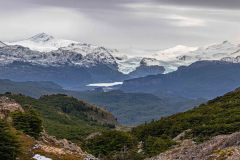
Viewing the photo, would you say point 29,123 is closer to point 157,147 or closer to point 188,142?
point 157,147

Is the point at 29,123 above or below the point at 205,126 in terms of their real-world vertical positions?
above

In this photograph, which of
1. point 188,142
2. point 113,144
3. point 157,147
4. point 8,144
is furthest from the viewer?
point 113,144

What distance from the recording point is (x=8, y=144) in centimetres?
5219

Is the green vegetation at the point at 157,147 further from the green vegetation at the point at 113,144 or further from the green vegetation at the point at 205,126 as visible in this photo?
the green vegetation at the point at 113,144

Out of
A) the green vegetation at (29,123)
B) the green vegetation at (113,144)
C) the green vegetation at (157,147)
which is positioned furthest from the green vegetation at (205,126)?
the green vegetation at (29,123)

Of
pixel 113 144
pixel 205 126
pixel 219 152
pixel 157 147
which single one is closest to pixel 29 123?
pixel 157 147

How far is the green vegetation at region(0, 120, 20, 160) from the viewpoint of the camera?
51.8 metres

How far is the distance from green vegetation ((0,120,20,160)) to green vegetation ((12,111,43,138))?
16778 millimetres

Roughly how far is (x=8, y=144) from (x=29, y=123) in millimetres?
19038

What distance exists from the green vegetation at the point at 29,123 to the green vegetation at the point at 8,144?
55.0 feet

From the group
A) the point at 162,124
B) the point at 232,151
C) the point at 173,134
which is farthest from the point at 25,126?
the point at 162,124

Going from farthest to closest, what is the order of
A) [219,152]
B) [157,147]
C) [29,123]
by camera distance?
[157,147]
[29,123]
[219,152]

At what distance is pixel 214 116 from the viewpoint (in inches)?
4323

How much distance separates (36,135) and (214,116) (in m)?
48.4
